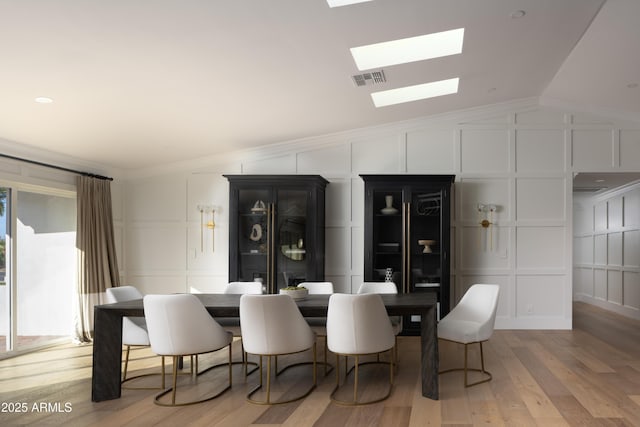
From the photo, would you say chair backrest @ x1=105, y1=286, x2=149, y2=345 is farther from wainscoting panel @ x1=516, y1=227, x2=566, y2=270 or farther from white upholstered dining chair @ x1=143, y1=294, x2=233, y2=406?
wainscoting panel @ x1=516, y1=227, x2=566, y2=270

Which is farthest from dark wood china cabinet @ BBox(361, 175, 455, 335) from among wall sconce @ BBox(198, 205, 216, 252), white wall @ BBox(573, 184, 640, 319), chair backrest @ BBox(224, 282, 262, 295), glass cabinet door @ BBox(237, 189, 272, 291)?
white wall @ BBox(573, 184, 640, 319)

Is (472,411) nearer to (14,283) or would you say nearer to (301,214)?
(301,214)

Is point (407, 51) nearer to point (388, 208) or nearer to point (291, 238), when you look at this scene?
point (388, 208)

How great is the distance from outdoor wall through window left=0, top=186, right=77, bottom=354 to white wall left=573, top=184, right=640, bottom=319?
766cm

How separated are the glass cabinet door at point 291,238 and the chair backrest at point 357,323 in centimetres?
258

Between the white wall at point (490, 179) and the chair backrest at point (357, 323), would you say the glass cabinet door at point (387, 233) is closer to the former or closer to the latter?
the white wall at point (490, 179)

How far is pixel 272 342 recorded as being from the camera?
3.78 m

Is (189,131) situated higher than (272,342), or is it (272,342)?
(189,131)

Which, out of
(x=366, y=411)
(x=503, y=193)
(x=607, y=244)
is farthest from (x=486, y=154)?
(x=366, y=411)

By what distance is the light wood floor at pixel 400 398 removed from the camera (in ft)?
11.2

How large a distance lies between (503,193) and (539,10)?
311cm

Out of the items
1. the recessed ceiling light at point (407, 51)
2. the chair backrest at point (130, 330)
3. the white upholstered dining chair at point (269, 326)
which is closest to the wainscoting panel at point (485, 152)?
the recessed ceiling light at point (407, 51)

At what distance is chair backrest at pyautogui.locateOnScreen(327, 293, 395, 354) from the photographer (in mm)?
3773

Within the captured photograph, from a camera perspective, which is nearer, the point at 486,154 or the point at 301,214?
the point at 301,214
